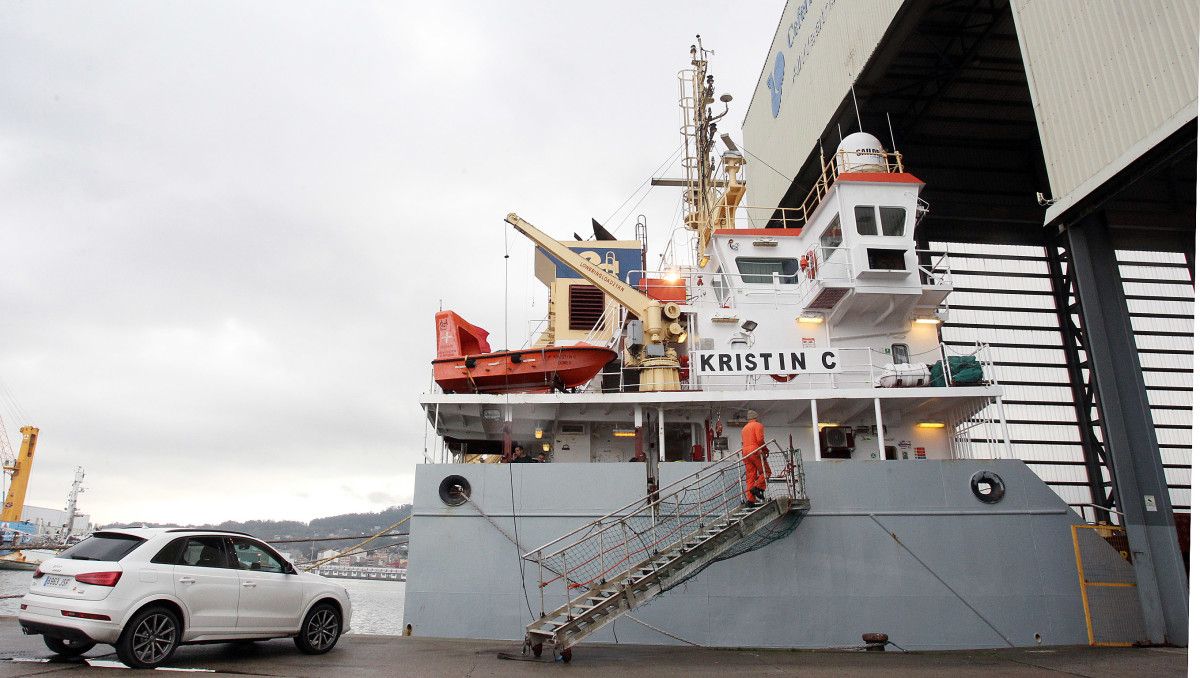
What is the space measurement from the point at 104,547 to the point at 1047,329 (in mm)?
37295

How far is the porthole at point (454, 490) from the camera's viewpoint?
34.7 feet

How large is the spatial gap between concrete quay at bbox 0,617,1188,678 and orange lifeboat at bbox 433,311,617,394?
16.1 ft

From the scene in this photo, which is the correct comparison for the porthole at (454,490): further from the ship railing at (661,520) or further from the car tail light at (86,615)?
the car tail light at (86,615)

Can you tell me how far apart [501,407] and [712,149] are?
34.5 ft

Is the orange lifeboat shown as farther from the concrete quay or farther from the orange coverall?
the concrete quay

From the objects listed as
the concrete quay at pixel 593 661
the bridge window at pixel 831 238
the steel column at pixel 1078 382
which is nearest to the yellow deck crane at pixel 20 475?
the concrete quay at pixel 593 661

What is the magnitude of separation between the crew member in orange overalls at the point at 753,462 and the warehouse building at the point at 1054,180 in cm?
691

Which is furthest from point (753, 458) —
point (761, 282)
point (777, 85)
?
point (777, 85)

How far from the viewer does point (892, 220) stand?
13.6m

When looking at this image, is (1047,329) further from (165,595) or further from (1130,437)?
(165,595)

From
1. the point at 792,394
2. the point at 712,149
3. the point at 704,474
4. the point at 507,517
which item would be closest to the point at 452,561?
the point at 507,517

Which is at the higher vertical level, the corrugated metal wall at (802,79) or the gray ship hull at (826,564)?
the corrugated metal wall at (802,79)

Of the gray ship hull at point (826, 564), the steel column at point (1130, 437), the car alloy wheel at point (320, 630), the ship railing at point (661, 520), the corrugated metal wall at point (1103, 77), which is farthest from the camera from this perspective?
the steel column at point (1130, 437)

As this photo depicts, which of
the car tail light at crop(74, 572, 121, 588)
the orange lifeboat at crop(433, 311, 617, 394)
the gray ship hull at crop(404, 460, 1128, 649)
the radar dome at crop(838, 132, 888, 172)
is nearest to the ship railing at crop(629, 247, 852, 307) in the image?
the radar dome at crop(838, 132, 888, 172)
